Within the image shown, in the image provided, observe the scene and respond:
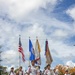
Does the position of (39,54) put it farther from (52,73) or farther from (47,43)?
(52,73)

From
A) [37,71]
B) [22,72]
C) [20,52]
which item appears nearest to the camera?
[37,71]

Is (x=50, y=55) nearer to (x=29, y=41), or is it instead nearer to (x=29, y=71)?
(x=29, y=41)

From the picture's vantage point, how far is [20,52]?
36906 mm

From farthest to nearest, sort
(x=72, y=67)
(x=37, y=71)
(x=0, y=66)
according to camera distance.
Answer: (x=0, y=66)
(x=72, y=67)
(x=37, y=71)

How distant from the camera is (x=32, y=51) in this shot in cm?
3522

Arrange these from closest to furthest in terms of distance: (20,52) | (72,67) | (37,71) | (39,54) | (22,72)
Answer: (37,71), (22,72), (39,54), (20,52), (72,67)

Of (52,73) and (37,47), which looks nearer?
(52,73)

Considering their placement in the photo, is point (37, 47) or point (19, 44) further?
point (19, 44)

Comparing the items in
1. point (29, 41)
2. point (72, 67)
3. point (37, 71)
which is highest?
point (72, 67)

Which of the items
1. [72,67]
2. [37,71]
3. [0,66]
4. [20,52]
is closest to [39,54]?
[20,52]

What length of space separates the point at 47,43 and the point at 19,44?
4.08m

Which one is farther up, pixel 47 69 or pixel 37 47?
pixel 37 47

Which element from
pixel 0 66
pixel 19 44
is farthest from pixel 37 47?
pixel 0 66

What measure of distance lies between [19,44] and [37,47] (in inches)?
145
